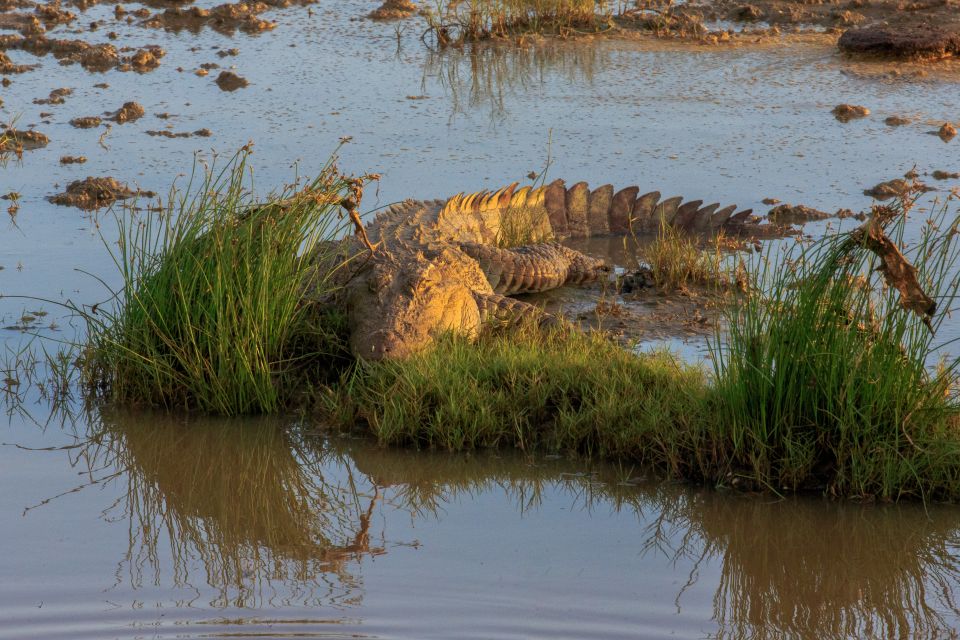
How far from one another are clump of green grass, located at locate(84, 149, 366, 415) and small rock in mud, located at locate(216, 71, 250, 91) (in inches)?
208

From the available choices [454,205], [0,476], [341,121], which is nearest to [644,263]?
[454,205]

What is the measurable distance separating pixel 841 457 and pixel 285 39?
363 inches

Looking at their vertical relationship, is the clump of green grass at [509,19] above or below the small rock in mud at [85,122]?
above

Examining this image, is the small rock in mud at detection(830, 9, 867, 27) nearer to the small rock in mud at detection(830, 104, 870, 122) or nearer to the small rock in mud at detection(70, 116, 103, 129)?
the small rock in mud at detection(830, 104, 870, 122)

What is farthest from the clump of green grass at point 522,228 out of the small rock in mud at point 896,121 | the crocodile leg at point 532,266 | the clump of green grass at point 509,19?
the clump of green grass at point 509,19

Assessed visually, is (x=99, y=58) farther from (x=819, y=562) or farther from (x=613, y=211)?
(x=819, y=562)

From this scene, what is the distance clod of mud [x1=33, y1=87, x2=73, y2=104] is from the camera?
9.95 metres

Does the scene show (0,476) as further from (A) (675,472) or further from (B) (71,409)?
(A) (675,472)

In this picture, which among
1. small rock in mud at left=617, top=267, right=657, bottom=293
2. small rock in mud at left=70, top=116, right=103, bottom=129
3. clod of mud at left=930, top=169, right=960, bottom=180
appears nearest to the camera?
small rock in mud at left=617, top=267, right=657, bottom=293

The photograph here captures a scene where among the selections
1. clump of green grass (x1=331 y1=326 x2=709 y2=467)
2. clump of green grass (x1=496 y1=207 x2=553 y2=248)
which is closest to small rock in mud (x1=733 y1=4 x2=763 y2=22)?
clump of green grass (x1=496 y1=207 x2=553 y2=248)

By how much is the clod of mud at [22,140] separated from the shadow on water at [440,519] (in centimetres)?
428

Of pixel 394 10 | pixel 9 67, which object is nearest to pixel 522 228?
pixel 9 67

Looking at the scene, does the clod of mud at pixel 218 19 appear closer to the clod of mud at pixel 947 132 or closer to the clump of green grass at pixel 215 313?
the clod of mud at pixel 947 132

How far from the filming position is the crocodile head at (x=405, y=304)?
5.55 m
